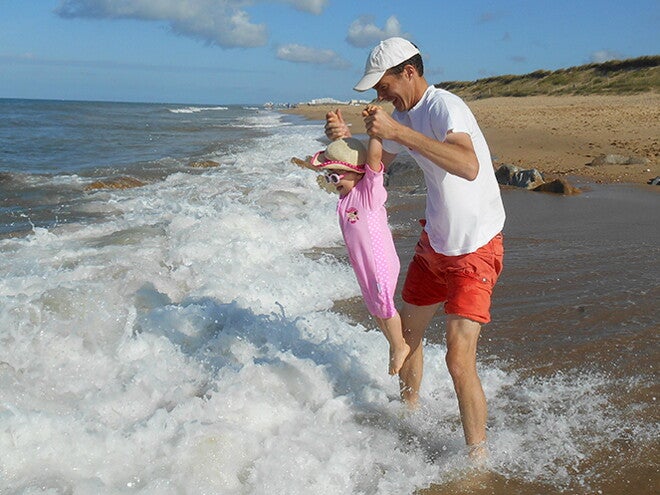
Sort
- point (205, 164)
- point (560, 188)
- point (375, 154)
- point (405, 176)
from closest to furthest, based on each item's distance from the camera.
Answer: point (375, 154), point (560, 188), point (405, 176), point (205, 164)

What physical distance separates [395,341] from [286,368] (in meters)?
0.83

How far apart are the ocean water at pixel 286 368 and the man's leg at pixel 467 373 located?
0.20 m

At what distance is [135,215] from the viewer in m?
9.63

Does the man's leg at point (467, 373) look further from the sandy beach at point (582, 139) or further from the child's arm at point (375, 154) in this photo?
the sandy beach at point (582, 139)

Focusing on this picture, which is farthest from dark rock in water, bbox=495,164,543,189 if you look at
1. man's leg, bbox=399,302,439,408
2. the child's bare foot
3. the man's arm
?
the man's arm

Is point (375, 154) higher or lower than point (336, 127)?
lower

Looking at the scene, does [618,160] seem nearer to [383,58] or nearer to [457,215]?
[457,215]

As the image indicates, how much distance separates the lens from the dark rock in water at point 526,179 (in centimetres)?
1180

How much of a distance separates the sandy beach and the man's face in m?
9.98

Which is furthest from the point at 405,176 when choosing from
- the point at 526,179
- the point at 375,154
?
the point at 375,154

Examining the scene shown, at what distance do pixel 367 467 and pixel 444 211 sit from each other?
1.35 metres

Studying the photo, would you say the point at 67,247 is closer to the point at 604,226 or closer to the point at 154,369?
the point at 154,369

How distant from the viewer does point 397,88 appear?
3.31 m

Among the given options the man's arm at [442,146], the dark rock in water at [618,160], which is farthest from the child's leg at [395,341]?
the dark rock in water at [618,160]
